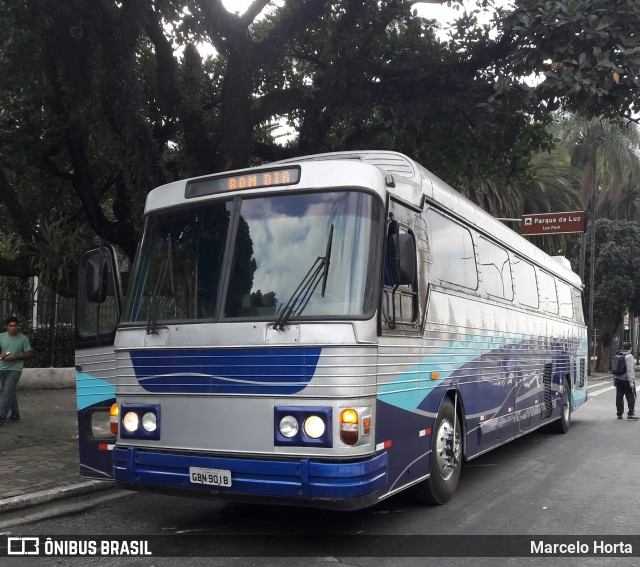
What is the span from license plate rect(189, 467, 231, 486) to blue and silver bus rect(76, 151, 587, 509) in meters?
0.02

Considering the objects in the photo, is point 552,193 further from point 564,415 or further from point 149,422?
point 149,422

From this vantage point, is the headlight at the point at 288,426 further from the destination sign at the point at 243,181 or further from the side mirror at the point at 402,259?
the destination sign at the point at 243,181

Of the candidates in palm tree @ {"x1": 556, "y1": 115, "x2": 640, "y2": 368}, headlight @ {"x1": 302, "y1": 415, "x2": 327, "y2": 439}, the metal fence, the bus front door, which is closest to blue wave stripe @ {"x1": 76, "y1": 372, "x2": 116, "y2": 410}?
the bus front door

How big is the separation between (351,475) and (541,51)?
767cm

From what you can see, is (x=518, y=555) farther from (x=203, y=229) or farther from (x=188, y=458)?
(x=203, y=229)

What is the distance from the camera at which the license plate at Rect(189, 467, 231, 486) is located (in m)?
5.52

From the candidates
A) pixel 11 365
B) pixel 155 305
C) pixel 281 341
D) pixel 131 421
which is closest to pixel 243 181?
pixel 155 305

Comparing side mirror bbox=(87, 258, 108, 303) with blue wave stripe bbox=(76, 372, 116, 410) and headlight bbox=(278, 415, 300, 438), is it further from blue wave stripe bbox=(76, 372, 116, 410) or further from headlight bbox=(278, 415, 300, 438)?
headlight bbox=(278, 415, 300, 438)

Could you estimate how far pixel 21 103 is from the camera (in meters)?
15.0

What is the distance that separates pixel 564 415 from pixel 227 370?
9.94 m

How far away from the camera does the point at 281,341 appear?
5484mm

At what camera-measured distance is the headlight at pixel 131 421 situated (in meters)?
6.09

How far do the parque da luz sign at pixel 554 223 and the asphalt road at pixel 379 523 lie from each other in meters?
16.6

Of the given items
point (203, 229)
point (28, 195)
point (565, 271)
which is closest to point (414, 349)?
point (203, 229)
